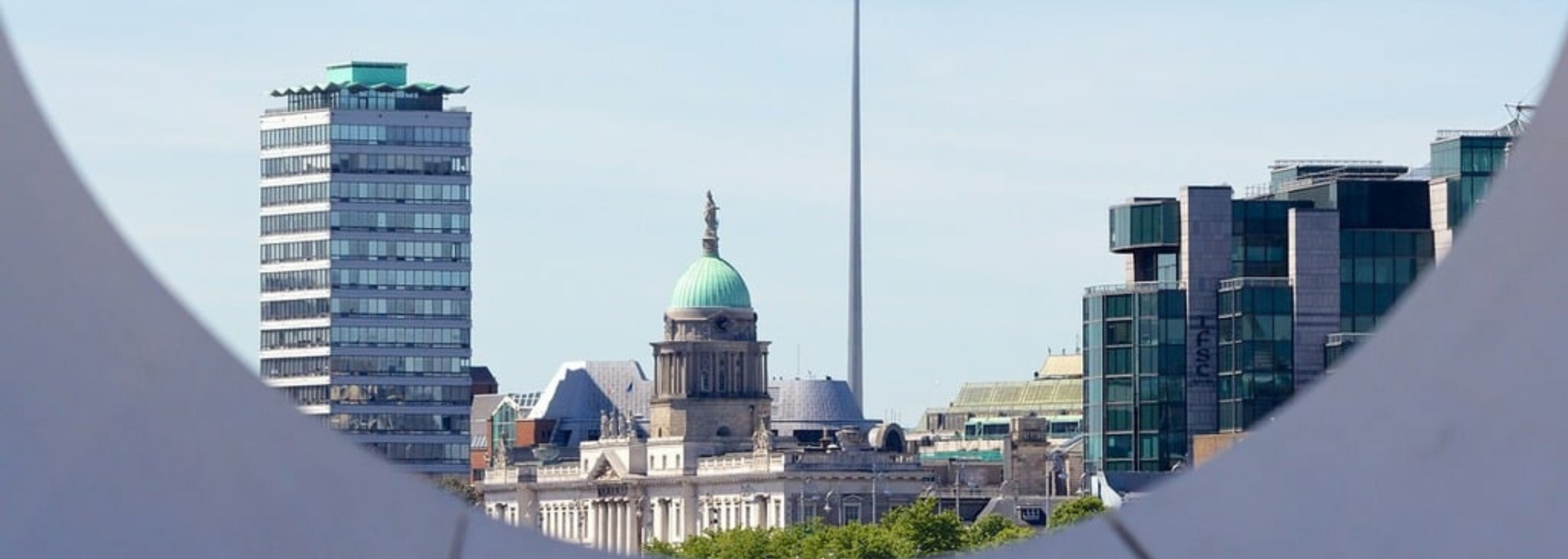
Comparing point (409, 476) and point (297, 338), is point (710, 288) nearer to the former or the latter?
point (297, 338)

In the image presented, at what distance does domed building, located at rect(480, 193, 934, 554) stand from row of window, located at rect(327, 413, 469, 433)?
37.2ft

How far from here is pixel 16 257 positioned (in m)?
13.4

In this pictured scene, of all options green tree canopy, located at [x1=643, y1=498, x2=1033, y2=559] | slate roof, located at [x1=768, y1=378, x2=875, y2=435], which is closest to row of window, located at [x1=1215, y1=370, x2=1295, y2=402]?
green tree canopy, located at [x1=643, y1=498, x2=1033, y2=559]

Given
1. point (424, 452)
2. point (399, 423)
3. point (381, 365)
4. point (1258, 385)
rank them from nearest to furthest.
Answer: point (1258, 385) → point (399, 423) → point (381, 365) → point (424, 452)

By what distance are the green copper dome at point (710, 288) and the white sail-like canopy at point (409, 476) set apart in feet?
510

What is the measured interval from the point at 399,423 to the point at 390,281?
5.70 m

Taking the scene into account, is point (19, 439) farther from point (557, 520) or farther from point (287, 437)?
point (557, 520)

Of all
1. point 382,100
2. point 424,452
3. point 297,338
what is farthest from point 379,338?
point 382,100

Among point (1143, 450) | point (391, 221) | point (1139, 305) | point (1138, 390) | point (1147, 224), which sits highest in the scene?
point (391, 221)

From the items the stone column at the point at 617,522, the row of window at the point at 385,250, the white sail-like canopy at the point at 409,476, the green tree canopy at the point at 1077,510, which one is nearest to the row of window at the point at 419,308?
the row of window at the point at 385,250

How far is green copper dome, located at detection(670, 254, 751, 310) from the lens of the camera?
170 metres

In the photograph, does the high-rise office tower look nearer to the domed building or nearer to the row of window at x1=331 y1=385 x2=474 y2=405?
the row of window at x1=331 y1=385 x2=474 y2=405

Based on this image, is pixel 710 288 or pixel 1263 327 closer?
pixel 1263 327

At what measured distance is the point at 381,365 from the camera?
150 metres
